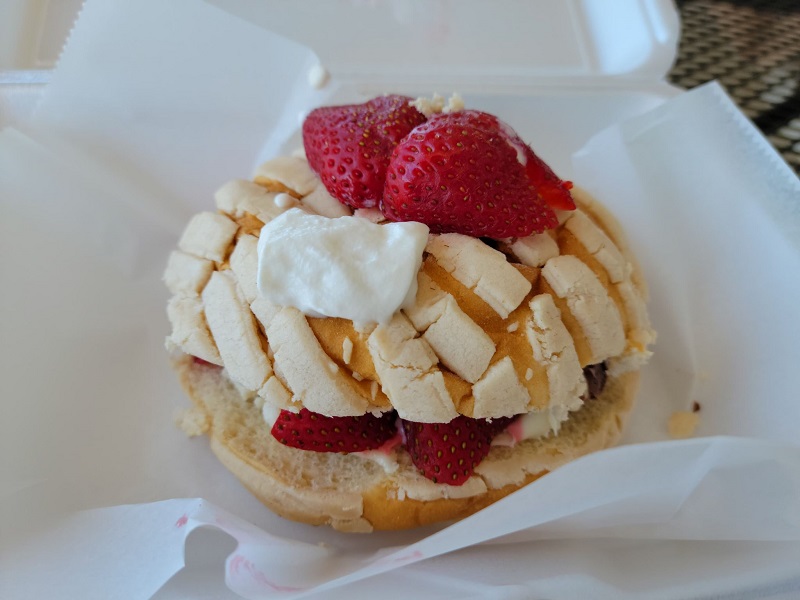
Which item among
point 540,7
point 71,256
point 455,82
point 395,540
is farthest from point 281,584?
point 540,7

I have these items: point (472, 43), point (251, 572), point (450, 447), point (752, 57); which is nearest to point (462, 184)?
point (450, 447)

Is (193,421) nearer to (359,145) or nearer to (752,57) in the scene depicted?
(359,145)

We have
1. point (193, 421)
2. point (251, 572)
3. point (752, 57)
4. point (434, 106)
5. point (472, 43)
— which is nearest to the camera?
point (251, 572)

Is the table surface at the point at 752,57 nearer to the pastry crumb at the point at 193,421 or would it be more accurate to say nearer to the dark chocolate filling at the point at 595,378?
the dark chocolate filling at the point at 595,378

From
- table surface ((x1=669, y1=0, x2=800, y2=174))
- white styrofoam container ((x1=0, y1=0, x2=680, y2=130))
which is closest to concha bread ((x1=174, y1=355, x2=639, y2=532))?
white styrofoam container ((x1=0, y1=0, x2=680, y2=130))

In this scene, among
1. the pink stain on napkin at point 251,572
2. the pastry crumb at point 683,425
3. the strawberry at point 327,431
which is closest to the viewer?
the pink stain on napkin at point 251,572

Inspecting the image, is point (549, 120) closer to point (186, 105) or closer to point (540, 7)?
point (540, 7)

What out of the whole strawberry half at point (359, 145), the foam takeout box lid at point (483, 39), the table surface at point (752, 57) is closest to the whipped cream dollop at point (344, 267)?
the whole strawberry half at point (359, 145)
